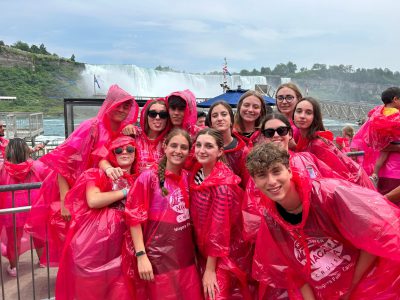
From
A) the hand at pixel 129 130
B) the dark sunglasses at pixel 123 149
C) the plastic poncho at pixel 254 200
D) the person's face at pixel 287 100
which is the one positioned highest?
the person's face at pixel 287 100

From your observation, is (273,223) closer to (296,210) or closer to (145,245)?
(296,210)

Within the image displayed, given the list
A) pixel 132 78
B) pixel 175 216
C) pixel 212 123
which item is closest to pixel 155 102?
pixel 212 123

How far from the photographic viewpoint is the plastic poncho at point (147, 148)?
2305mm

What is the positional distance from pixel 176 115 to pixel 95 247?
98cm

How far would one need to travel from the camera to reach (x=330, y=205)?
158 cm

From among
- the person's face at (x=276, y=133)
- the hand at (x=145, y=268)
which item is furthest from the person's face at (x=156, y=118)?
the hand at (x=145, y=268)

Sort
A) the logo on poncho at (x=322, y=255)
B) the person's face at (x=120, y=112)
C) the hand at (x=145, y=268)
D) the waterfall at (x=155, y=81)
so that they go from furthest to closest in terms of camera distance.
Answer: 1. the waterfall at (x=155, y=81)
2. the person's face at (x=120, y=112)
3. the hand at (x=145, y=268)
4. the logo on poncho at (x=322, y=255)

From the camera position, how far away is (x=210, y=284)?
6.60 ft

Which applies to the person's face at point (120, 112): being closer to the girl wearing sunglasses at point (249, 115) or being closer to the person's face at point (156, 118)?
the person's face at point (156, 118)

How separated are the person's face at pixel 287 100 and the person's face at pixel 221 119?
75 centimetres

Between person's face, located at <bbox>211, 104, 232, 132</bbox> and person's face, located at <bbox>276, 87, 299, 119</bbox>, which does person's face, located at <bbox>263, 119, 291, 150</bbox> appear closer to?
person's face, located at <bbox>211, 104, 232, 132</bbox>

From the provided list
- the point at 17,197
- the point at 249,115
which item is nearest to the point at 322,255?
the point at 249,115

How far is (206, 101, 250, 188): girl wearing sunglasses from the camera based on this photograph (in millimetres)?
2264

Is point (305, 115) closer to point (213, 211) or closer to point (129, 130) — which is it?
point (213, 211)
